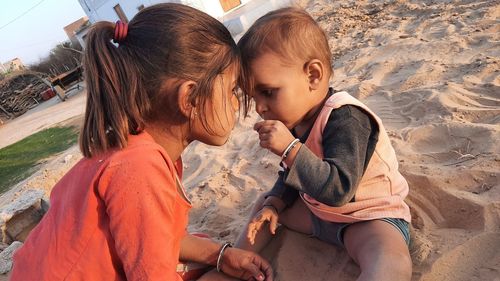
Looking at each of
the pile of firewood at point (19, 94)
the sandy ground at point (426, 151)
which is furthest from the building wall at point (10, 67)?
the sandy ground at point (426, 151)

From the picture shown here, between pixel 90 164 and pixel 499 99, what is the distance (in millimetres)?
2625

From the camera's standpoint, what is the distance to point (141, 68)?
4.63 feet

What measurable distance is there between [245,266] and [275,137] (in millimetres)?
689

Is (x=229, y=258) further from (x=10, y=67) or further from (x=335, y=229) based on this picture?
(x=10, y=67)

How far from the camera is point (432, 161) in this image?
229cm

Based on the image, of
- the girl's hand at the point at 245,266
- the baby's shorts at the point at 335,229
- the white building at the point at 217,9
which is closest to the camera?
the baby's shorts at the point at 335,229

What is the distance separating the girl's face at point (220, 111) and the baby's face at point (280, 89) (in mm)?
144

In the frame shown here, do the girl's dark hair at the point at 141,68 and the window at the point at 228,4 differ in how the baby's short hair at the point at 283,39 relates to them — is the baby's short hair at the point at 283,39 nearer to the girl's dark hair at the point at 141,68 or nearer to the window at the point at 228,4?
the girl's dark hair at the point at 141,68

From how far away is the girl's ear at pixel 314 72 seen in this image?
1729 millimetres

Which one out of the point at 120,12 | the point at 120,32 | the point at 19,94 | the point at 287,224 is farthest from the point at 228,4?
the point at 120,32

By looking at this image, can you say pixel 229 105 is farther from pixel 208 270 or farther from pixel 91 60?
pixel 208 270

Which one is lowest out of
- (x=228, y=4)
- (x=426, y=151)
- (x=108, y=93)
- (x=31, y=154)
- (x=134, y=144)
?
(x=228, y=4)

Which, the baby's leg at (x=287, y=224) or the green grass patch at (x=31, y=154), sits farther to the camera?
the green grass patch at (x=31, y=154)

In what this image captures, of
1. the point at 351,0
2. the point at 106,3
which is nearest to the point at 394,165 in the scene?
the point at 351,0
